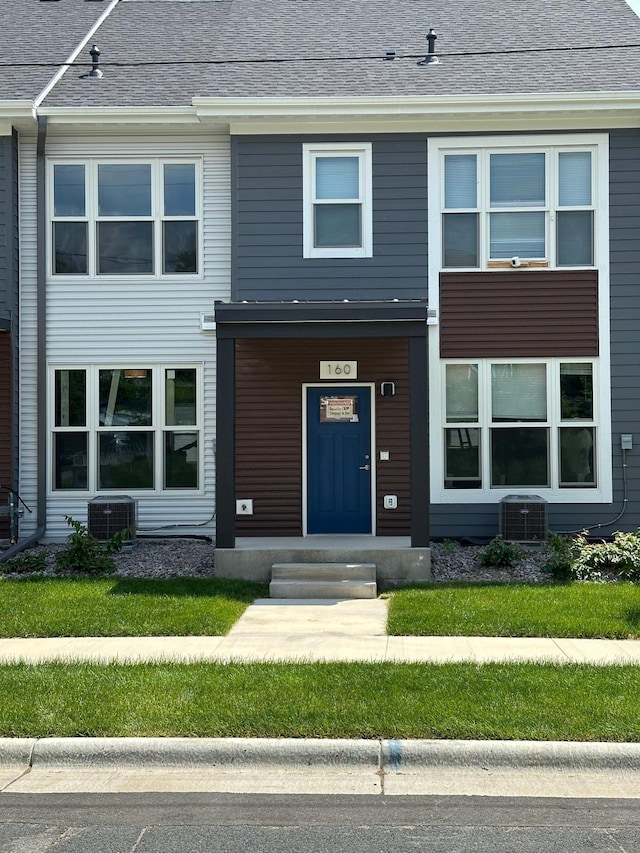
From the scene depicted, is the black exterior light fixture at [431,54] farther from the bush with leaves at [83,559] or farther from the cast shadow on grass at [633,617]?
the cast shadow on grass at [633,617]

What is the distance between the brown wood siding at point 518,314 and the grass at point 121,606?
475cm

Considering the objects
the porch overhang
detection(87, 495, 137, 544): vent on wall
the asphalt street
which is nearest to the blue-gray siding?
the porch overhang

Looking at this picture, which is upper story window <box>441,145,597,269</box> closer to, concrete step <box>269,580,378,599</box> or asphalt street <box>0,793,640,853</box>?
concrete step <box>269,580,378,599</box>

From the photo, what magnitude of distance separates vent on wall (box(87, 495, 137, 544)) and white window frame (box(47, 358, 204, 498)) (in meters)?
0.73

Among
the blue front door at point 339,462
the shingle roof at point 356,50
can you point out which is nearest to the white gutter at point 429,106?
the shingle roof at point 356,50

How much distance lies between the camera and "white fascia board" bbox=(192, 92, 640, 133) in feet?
39.4

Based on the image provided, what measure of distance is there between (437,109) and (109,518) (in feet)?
23.6

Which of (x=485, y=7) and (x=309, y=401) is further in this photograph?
(x=485, y=7)

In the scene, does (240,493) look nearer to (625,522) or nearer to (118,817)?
(625,522)

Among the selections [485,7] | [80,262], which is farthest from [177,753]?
[485,7]

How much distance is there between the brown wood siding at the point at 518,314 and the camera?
40.9 feet

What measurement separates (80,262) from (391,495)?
571 cm

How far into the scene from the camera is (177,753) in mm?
5398

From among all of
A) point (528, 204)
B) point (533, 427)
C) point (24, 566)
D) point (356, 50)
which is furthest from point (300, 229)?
point (24, 566)
